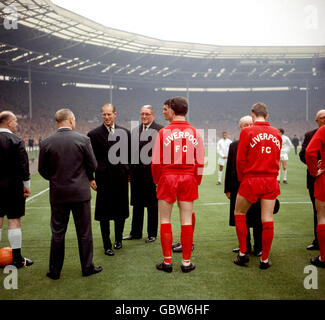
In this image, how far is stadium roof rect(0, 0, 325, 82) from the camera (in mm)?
22547

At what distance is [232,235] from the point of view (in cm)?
524

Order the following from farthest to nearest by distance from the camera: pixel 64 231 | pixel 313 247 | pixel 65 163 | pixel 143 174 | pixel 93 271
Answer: pixel 143 174 < pixel 313 247 < pixel 93 271 < pixel 64 231 < pixel 65 163

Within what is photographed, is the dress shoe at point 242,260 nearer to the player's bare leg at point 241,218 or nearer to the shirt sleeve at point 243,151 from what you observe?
the player's bare leg at point 241,218

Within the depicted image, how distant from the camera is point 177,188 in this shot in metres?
3.52

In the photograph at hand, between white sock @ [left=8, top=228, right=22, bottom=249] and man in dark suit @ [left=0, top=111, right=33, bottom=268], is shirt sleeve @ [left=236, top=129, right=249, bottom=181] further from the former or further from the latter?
white sock @ [left=8, top=228, right=22, bottom=249]

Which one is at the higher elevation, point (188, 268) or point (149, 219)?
point (149, 219)

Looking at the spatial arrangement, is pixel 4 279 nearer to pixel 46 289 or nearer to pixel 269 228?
pixel 46 289

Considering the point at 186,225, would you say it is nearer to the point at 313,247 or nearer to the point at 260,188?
the point at 260,188

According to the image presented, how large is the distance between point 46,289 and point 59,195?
104 cm

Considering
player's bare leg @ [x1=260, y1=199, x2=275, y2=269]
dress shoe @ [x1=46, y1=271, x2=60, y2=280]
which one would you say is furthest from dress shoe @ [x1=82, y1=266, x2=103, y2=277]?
player's bare leg @ [x1=260, y1=199, x2=275, y2=269]

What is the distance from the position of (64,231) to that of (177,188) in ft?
4.79

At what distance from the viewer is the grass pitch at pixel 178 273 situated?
3.13m

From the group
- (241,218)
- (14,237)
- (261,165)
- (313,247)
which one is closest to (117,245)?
(14,237)

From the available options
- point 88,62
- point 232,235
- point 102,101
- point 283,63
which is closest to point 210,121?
point 283,63
